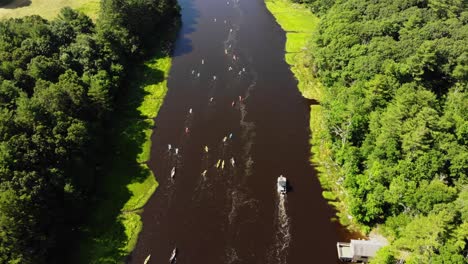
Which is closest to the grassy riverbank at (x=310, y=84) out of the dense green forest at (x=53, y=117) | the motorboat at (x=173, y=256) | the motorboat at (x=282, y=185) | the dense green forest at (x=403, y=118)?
the dense green forest at (x=403, y=118)

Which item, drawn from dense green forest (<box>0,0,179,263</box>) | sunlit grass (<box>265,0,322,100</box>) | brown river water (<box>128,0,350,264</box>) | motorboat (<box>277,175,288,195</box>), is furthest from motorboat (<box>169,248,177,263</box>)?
sunlit grass (<box>265,0,322,100</box>)

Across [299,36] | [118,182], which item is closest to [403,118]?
[118,182]

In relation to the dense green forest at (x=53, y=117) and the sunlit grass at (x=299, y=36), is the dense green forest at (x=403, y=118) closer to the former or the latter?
the sunlit grass at (x=299, y=36)

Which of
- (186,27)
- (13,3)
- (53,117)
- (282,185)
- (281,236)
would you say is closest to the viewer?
(281,236)

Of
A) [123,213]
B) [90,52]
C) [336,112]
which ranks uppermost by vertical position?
[90,52]

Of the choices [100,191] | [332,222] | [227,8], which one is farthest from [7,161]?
[227,8]

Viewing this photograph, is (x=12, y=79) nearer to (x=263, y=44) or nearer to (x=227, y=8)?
(x=263, y=44)

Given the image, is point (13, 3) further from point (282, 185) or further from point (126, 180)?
point (282, 185)

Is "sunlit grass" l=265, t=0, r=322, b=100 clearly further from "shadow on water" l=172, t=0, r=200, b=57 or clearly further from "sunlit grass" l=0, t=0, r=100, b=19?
"sunlit grass" l=0, t=0, r=100, b=19
